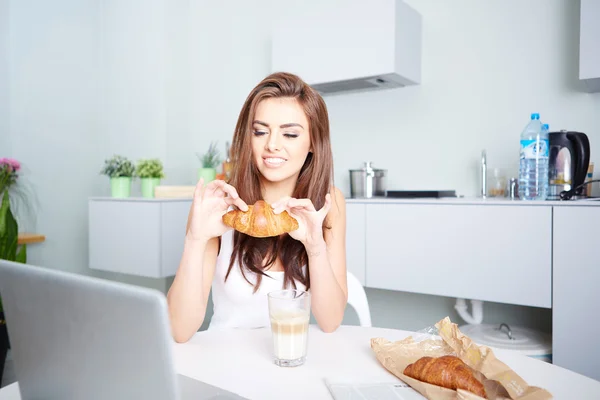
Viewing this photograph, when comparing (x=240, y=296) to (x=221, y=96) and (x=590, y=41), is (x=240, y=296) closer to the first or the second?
(x=590, y=41)

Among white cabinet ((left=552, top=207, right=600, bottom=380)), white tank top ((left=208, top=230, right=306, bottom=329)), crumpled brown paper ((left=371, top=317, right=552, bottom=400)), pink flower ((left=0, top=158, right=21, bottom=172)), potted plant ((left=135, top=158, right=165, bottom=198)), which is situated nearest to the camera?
crumpled brown paper ((left=371, top=317, right=552, bottom=400))

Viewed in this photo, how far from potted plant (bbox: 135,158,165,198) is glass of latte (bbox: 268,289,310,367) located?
2.41 meters

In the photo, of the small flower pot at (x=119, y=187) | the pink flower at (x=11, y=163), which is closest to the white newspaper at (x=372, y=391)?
the small flower pot at (x=119, y=187)

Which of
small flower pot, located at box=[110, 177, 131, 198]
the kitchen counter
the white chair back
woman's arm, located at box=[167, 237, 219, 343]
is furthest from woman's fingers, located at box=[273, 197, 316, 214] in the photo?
small flower pot, located at box=[110, 177, 131, 198]

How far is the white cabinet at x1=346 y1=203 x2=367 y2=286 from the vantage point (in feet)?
7.69

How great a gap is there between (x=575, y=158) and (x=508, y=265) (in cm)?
53

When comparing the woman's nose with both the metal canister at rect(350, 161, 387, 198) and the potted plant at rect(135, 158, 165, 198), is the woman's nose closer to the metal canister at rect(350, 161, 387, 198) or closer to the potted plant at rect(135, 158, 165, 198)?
the metal canister at rect(350, 161, 387, 198)

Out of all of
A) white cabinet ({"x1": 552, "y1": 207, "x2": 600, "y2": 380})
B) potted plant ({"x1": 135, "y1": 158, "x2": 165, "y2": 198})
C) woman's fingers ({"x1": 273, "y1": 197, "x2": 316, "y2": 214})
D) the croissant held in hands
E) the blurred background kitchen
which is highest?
the blurred background kitchen

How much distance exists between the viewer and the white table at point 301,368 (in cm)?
74

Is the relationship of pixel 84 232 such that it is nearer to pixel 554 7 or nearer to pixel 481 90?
pixel 481 90

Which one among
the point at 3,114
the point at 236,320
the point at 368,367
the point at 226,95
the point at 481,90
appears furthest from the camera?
the point at 226,95

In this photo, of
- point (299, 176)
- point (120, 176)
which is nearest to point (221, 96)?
point (120, 176)

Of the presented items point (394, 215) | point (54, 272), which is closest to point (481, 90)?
point (394, 215)

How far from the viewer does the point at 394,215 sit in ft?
7.35
